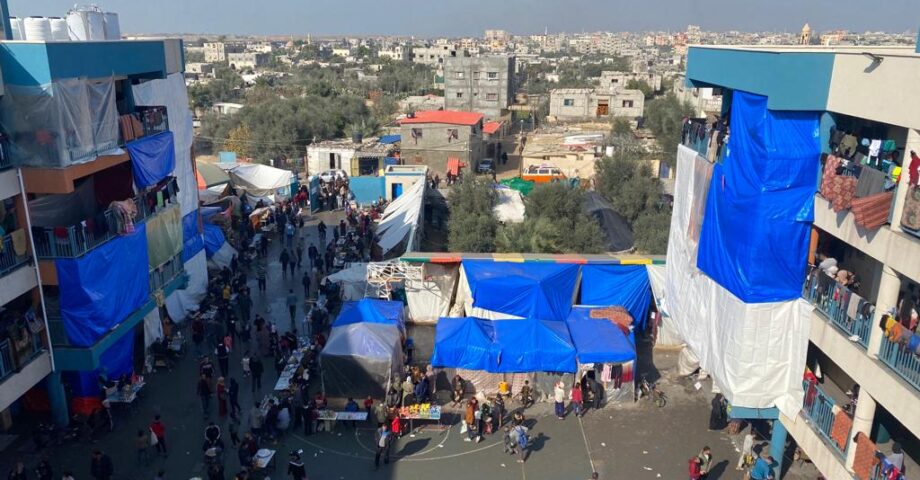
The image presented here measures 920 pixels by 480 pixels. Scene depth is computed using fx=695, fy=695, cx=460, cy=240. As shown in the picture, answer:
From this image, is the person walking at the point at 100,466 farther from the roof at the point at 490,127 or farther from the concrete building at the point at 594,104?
the concrete building at the point at 594,104

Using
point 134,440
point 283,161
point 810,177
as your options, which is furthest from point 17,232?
point 283,161

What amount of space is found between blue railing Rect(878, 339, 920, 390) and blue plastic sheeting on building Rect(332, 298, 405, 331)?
11280mm

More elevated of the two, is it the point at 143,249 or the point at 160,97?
the point at 160,97

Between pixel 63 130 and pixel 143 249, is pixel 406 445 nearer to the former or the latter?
pixel 143 249

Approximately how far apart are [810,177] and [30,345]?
1577 centimetres

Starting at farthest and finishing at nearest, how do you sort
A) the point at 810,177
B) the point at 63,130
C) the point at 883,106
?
the point at 63,130
the point at 810,177
the point at 883,106

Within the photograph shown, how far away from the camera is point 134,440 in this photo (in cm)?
1554

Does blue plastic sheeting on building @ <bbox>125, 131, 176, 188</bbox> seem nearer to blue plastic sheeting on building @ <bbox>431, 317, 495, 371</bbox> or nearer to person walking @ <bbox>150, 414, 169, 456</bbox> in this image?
person walking @ <bbox>150, 414, 169, 456</bbox>

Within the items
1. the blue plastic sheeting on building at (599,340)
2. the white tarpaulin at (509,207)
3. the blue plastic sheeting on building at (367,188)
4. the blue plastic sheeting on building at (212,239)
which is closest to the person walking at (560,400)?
the blue plastic sheeting on building at (599,340)

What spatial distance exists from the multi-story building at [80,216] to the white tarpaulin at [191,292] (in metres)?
1.86

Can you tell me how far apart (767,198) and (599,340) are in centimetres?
631

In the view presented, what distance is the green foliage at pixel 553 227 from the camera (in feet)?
82.1

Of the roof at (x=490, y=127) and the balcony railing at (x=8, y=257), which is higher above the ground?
the balcony railing at (x=8, y=257)

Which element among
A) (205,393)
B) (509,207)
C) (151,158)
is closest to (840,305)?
(205,393)
